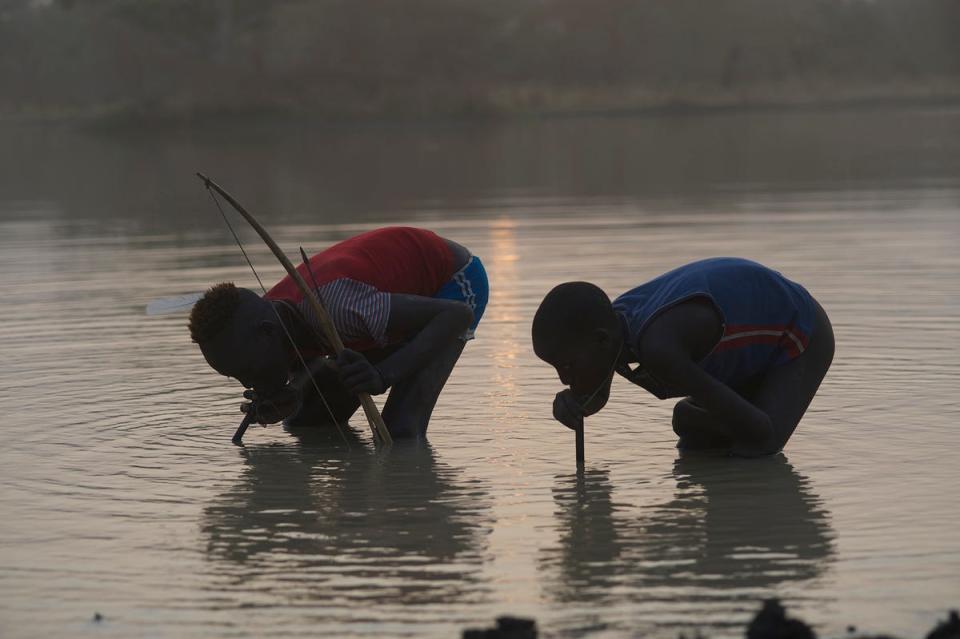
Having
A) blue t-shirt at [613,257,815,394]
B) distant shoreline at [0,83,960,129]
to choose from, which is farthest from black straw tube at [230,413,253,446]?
distant shoreline at [0,83,960,129]

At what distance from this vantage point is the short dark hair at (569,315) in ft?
21.1

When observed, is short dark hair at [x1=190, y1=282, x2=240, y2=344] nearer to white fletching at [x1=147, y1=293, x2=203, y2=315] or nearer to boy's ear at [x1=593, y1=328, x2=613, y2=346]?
white fletching at [x1=147, y1=293, x2=203, y2=315]

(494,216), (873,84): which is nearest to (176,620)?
(494,216)

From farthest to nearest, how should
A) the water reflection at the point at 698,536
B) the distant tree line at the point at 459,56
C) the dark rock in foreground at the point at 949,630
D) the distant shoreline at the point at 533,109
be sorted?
the distant tree line at the point at 459,56 < the distant shoreline at the point at 533,109 < the water reflection at the point at 698,536 < the dark rock in foreground at the point at 949,630

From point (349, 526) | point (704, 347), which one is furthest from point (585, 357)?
point (349, 526)

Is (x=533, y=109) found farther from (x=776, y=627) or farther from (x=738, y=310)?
(x=776, y=627)

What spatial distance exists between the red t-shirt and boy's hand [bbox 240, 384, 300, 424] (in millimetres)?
328

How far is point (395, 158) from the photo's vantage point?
122 feet

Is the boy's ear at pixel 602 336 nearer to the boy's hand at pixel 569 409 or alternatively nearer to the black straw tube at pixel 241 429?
the boy's hand at pixel 569 409

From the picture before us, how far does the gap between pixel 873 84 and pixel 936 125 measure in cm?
1619

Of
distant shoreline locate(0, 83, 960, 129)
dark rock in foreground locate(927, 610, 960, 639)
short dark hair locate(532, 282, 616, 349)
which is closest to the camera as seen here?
dark rock in foreground locate(927, 610, 960, 639)

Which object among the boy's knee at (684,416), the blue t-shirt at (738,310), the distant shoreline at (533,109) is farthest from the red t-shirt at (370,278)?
the distant shoreline at (533,109)

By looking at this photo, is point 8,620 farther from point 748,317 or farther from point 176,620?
point 748,317

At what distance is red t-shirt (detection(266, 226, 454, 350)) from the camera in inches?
288
